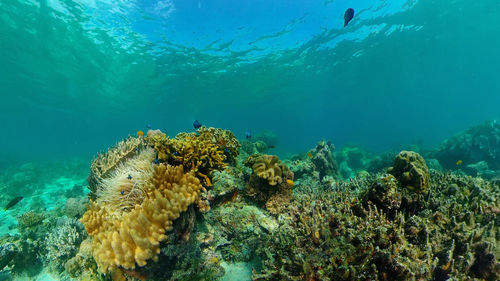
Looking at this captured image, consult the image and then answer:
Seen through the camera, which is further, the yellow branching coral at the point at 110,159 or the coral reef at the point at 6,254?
the yellow branching coral at the point at 110,159

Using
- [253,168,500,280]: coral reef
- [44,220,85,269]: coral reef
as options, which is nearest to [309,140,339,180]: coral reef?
[253,168,500,280]: coral reef

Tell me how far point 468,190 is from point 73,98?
63.4 meters

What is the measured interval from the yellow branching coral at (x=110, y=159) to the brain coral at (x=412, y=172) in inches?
Result: 245

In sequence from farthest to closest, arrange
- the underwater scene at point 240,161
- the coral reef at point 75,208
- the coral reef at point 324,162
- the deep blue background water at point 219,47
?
1. the deep blue background water at point 219,47
2. the coral reef at point 324,162
3. the coral reef at point 75,208
4. the underwater scene at point 240,161

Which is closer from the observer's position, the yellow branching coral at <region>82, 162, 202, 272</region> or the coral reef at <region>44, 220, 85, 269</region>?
the yellow branching coral at <region>82, 162, 202, 272</region>

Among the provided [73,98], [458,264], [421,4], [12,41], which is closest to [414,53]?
[421,4]

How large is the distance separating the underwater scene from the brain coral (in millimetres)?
39

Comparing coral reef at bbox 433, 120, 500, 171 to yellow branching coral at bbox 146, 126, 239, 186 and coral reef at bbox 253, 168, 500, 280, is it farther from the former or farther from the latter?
yellow branching coral at bbox 146, 126, 239, 186

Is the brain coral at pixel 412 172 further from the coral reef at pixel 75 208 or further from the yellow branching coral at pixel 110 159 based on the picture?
the coral reef at pixel 75 208

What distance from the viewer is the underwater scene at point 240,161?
9.47ft

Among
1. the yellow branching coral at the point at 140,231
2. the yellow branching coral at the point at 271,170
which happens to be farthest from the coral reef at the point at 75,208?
the yellow branching coral at the point at 271,170

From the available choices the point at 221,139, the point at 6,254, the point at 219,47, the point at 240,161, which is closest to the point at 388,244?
the point at 221,139

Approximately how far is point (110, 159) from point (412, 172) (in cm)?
676

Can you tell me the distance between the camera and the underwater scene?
2887 millimetres
